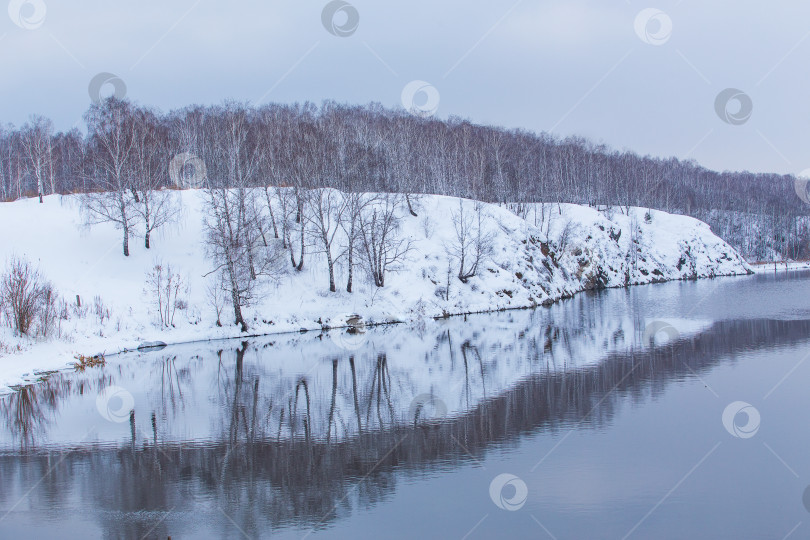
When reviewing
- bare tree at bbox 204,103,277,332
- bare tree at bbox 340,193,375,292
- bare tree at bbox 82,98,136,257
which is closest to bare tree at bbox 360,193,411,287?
bare tree at bbox 340,193,375,292

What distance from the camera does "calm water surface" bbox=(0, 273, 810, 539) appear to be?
544 inches

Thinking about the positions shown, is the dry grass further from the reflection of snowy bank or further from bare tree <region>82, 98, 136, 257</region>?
bare tree <region>82, 98, 136, 257</region>

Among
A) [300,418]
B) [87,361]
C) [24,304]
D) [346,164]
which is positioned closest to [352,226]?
[346,164]

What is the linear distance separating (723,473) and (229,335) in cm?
3451

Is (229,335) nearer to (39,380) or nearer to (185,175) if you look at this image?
(39,380)

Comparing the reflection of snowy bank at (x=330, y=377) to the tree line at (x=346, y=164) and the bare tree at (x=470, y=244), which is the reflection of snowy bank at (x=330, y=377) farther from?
the tree line at (x=346, y=164)

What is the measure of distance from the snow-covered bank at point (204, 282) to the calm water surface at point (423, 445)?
5659mm

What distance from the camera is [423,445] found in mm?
18844

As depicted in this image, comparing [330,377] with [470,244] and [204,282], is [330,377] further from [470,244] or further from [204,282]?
[470,244]

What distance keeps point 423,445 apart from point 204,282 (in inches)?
1318

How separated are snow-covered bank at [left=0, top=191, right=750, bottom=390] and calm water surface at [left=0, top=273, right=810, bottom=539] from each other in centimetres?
566

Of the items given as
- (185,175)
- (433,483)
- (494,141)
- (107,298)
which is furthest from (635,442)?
(494,141)

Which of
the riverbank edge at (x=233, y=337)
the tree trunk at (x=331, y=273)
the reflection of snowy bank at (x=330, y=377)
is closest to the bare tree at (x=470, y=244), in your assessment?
→ the riverbank edge at (x=233, y=337)

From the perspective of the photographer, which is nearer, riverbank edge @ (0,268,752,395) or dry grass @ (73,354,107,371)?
riverbank edge @ (0,268,752,395)
